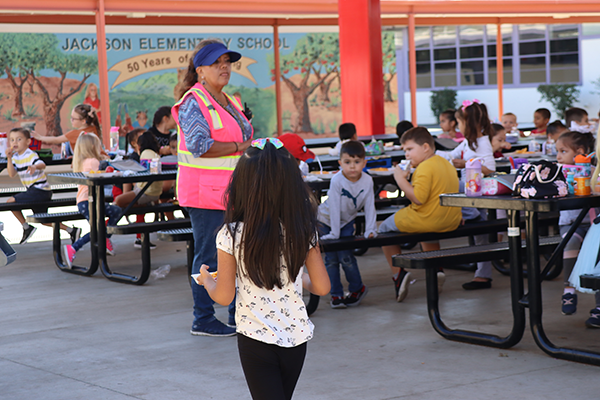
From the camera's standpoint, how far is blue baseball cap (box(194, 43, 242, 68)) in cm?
493

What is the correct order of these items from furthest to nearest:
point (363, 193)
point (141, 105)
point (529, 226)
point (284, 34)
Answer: point (284, 34)
point (141, 105)
point (363, 193)
point (529, 226)

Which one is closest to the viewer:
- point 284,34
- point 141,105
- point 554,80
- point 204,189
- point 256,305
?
point 256,305

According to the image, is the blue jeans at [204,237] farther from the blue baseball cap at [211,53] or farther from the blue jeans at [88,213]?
the blue jeans at [88,213]

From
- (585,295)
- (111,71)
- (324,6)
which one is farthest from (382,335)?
(111,71)

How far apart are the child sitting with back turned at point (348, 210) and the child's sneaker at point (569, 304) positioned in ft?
4.55

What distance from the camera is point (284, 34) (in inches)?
688

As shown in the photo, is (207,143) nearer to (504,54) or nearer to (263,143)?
(263,143)

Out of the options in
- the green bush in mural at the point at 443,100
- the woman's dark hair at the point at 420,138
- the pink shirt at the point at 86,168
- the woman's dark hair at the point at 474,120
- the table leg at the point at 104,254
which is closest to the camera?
the woman's dark hair at the point at 420,138

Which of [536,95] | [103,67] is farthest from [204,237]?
[536,95]

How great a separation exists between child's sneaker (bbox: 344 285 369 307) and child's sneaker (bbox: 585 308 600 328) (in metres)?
1.61

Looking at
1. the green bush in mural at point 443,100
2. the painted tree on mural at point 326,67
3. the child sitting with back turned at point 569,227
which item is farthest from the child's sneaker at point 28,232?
the green bush in mural at point 443,100

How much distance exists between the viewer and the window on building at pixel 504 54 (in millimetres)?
30875

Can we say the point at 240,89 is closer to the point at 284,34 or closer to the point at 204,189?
the point at 284,34

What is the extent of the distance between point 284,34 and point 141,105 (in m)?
3.45
